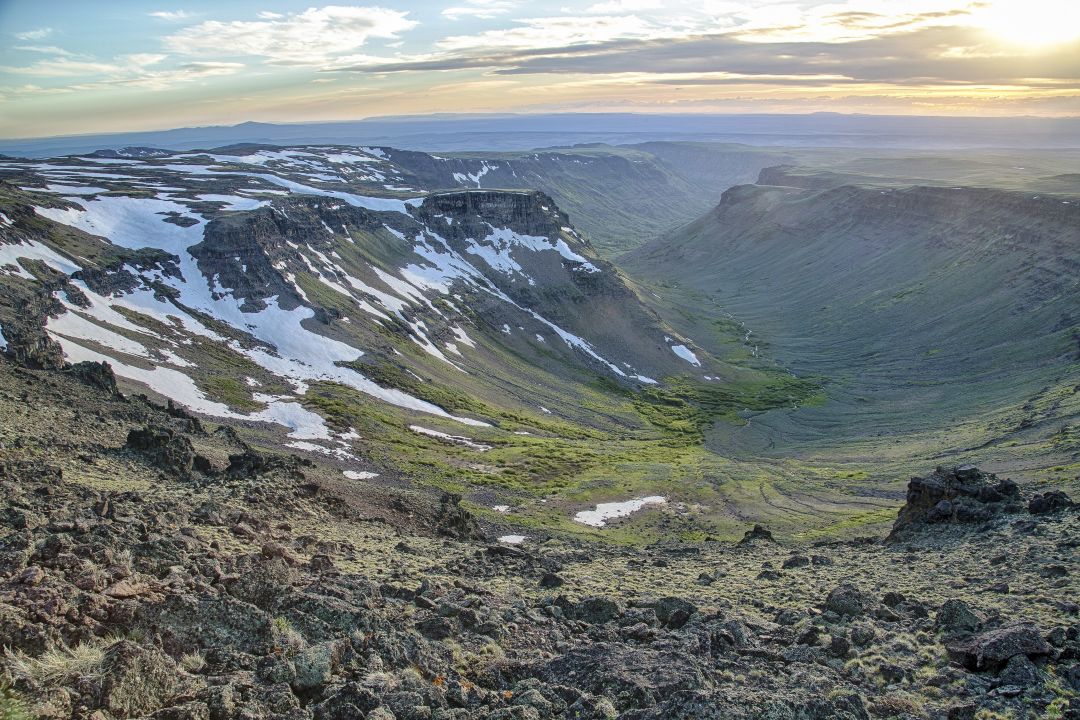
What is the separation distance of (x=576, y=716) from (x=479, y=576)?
13.6 meters

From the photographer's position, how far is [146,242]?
10169 cm

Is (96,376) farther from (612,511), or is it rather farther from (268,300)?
(268,300)

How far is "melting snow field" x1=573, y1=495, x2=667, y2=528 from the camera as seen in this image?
214ft

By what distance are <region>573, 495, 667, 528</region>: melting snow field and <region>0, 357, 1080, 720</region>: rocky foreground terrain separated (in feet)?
95.3

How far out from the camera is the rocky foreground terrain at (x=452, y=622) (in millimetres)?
14461

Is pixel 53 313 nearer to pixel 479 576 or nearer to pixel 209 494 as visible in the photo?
pixel 209 494

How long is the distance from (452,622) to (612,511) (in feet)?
166

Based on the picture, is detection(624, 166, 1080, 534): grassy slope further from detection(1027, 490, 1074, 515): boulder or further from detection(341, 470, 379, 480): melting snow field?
detection(341, 470, 379, 480): melting snow field

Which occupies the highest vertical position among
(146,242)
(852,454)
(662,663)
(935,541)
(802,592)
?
(146,242)

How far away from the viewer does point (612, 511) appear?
69000 mm

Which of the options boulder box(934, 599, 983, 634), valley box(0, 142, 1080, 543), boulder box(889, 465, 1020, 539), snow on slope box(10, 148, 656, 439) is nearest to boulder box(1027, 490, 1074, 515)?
boulder box(889, 465, 1020, 539)

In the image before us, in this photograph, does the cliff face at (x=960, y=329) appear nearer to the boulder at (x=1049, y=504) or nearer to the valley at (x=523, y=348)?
the valley at (x=523, y=348)

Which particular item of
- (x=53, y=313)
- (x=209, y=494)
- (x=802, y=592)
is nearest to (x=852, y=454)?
(x=802, y=592)

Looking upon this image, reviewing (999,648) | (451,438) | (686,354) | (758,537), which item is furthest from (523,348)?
(999,648)
